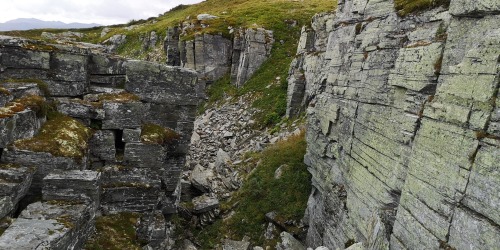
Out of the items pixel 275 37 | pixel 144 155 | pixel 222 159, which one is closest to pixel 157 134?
pixel 144 155

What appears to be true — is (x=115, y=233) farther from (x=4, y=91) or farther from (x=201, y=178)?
(x=201, y=178)

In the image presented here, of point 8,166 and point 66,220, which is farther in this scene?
point 8,166

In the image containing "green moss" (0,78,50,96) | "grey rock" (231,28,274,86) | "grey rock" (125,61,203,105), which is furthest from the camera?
"grey rock" (231,28,274,86)

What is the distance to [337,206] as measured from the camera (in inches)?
582

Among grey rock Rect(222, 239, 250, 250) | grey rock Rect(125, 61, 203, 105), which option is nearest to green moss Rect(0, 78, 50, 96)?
grey rock Rect(125, 61, 203, 105)

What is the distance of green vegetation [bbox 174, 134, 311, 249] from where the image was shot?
19.1 metres

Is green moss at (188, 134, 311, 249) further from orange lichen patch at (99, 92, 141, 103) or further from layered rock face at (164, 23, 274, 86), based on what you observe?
layered rock face at (164, 23, 274, 86)

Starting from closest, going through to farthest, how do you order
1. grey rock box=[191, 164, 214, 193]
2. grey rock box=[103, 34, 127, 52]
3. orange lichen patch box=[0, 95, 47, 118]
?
orange lichen patch box=[0, 95, 47, 118] → grey rock box=[191, 164, 214, 193] → grey rock box=[103, 34, 127, 52]

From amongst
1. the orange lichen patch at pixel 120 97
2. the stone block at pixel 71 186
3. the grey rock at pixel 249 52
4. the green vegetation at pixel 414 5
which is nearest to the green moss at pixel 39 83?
the orange lichen patch at pixel 120 97

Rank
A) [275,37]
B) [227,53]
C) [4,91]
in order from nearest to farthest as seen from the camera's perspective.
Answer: [4,91] → [275,37] → [227,53]

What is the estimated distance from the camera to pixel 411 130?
10.4 m

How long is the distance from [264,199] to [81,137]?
11213 mm

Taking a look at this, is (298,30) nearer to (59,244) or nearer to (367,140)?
(367,140)

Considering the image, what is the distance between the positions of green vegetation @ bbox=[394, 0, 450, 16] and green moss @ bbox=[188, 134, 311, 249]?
11.2m
